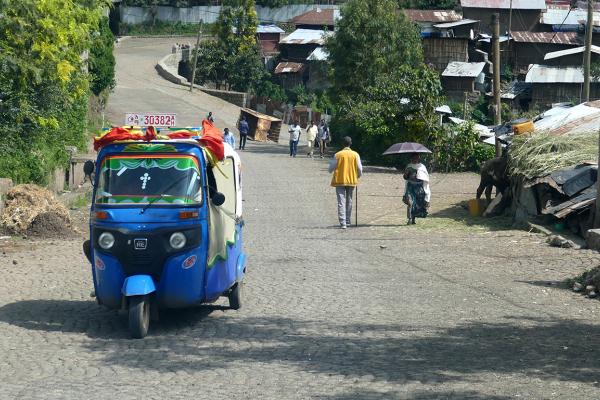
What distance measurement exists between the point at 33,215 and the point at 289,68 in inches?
2318

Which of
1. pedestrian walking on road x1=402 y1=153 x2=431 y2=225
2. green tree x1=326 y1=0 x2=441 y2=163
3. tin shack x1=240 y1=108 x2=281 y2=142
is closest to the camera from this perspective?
pedestrian walking on road x1=402 y1=153 x2=431 y2=225

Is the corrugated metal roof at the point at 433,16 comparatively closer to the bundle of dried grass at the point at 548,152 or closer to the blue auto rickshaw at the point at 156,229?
the bundle of dried grass at the point at 548,152

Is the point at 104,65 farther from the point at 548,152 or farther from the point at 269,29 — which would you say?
the point at 269,29

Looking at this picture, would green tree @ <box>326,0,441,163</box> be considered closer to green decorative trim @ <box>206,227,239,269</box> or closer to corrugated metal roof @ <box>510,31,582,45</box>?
corrugated metal roof @ <box>510,31,582,45</box>

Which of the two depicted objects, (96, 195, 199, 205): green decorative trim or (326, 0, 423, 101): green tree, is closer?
(96, 195, 199, 205): green decorative trim

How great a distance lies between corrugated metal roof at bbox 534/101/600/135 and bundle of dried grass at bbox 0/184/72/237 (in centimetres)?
1123

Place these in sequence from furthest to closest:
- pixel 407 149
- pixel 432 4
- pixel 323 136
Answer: pixel 432 4, pixel 323 136, pixel 407 149

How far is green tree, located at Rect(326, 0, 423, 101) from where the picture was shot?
4528 cm

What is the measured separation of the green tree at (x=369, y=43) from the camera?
45.3 m

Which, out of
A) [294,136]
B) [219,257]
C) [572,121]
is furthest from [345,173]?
[294,136]

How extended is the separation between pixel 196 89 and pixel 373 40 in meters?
25.1

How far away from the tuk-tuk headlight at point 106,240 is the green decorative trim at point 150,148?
1046 mm

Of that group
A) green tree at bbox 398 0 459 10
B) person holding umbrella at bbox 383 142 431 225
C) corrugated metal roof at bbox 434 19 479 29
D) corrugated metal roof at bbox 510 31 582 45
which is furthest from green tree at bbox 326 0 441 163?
green tree at bbox 398 0 459 10

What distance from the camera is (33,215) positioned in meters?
18.0
